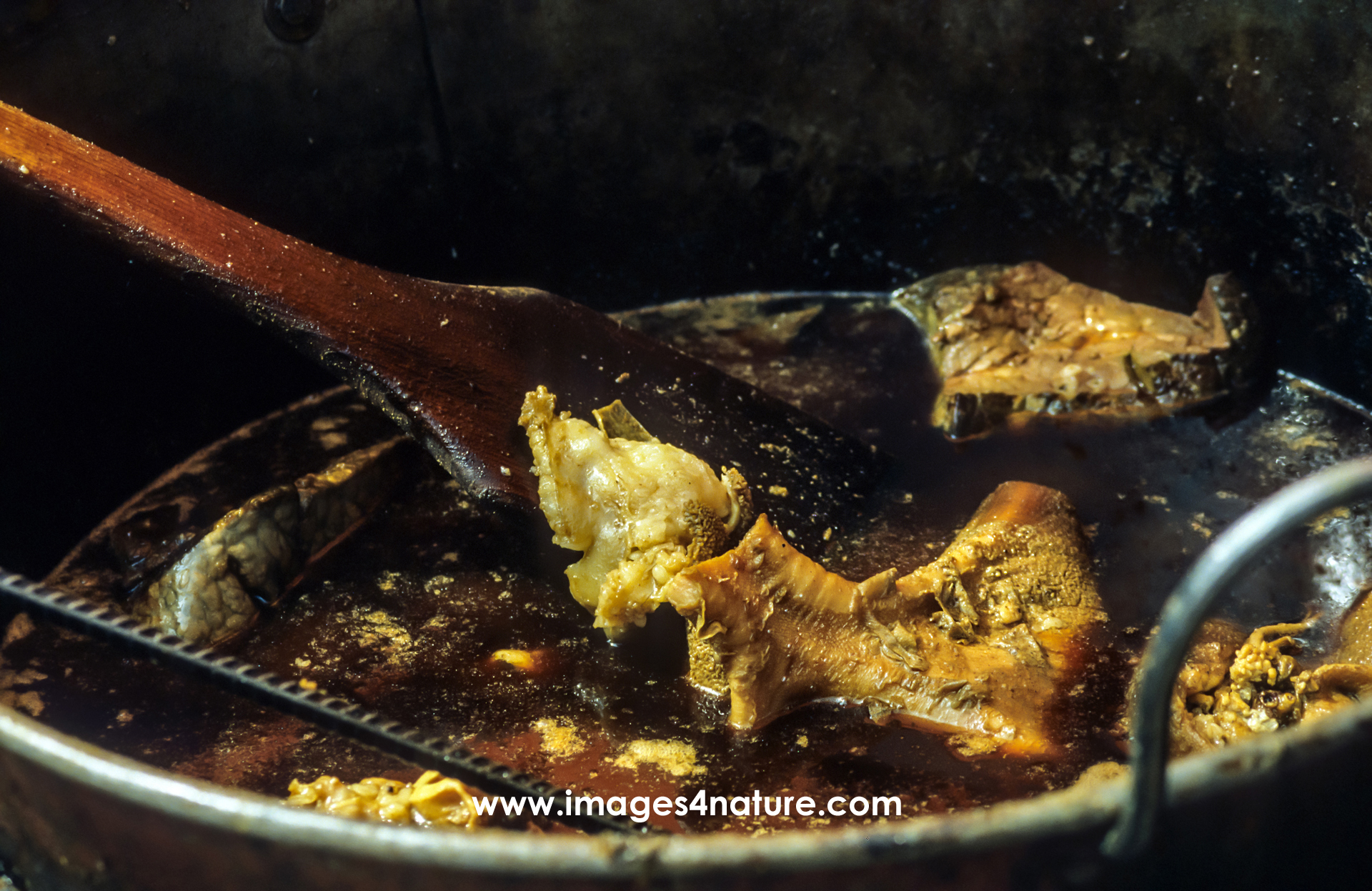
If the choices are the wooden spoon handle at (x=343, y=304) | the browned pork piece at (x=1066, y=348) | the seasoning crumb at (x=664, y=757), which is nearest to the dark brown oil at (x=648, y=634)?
the seasoning crumb at (x=664, y=757)

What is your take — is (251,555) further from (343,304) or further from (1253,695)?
(1253,695)

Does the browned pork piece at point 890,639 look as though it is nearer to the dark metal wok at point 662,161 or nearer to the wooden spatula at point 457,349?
the wooden spatula at point 457,349

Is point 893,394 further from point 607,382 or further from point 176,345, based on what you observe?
point 176,345

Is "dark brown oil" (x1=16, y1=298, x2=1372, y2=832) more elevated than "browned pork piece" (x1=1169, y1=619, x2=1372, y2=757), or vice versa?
"dark brown oil" (x1=16, y1=298, x2=1372, y2=832)

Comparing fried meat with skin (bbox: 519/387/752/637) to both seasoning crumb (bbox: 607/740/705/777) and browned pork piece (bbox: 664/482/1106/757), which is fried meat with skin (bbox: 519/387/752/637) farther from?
seasoning crumb (bbox: 607/740/705/777)

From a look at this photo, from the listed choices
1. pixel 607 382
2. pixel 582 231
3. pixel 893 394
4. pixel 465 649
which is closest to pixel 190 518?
pixel 465 649

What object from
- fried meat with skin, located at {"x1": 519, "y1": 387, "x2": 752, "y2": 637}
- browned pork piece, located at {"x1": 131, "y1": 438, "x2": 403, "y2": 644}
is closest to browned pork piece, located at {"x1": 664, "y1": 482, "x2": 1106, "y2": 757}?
fried meat with skin, located at {"x1": 519, "y1": 387, "x2": 752, "y2": 637}

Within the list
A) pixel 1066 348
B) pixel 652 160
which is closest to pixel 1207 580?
pixel 1066 348
